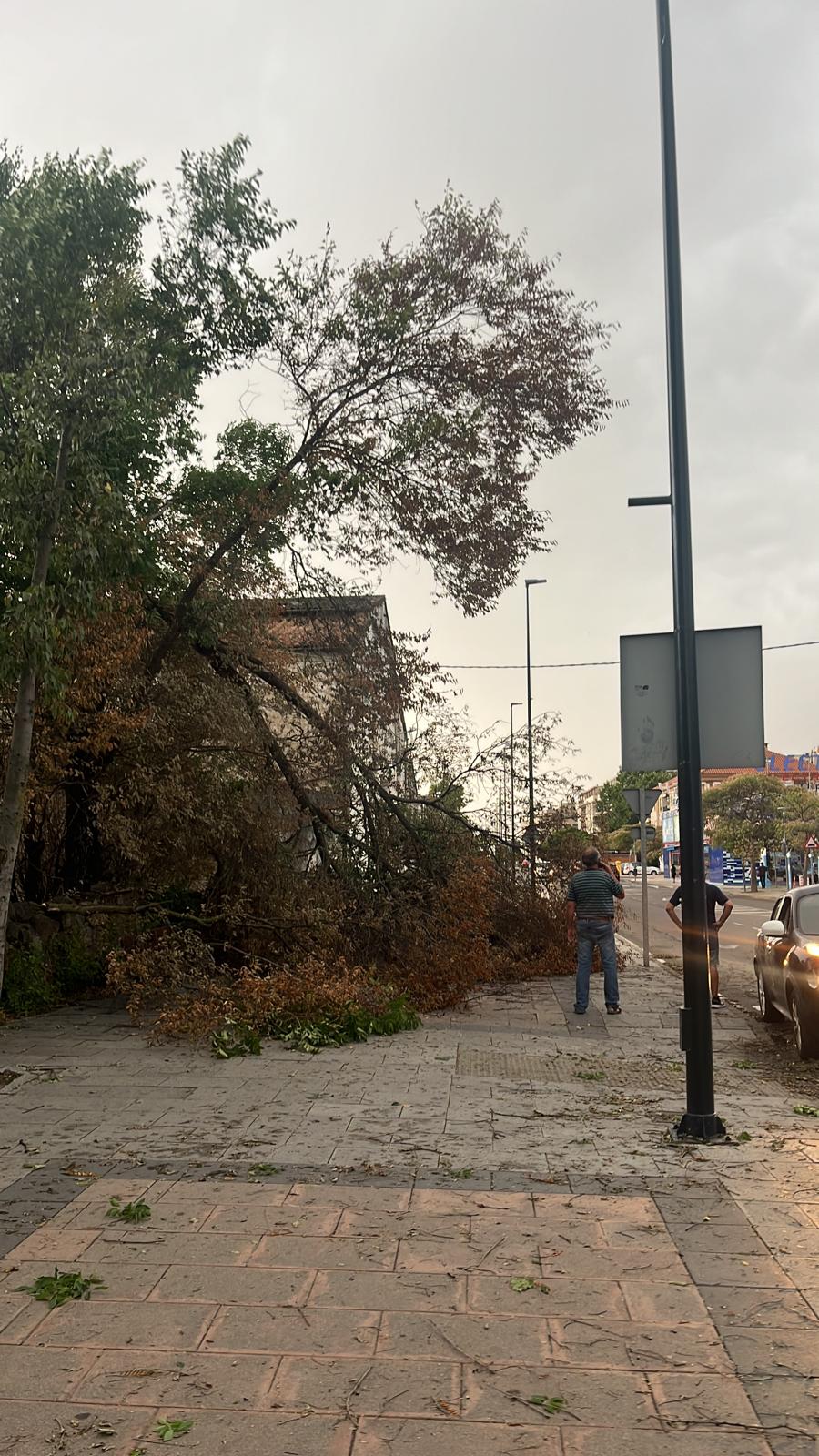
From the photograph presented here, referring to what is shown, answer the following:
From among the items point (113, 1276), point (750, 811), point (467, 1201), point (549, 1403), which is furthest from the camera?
point (750, 811)

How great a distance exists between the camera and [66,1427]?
9.97ft

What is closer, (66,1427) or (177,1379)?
(66,1427)

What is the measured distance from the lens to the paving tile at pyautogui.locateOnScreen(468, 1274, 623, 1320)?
12.6ft

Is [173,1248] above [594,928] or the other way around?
the other way around

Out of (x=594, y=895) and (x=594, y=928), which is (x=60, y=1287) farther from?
(x=594, y=895)

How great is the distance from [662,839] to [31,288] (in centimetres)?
13144

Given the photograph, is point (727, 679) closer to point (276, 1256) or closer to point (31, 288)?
point (276, 1256)

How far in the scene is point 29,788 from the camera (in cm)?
1077

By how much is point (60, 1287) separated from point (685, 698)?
4487 millimetres

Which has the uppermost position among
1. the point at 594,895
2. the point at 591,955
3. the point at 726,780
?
the point at 726,780

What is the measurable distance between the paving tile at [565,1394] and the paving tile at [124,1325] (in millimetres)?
948

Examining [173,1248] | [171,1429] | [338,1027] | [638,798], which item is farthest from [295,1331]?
[638,798]

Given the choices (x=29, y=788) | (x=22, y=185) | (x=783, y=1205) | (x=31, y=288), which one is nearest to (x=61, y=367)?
(x=31, y=288)

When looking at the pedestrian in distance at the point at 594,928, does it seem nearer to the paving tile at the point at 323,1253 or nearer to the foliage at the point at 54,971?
the foliage at the point at 54,971
